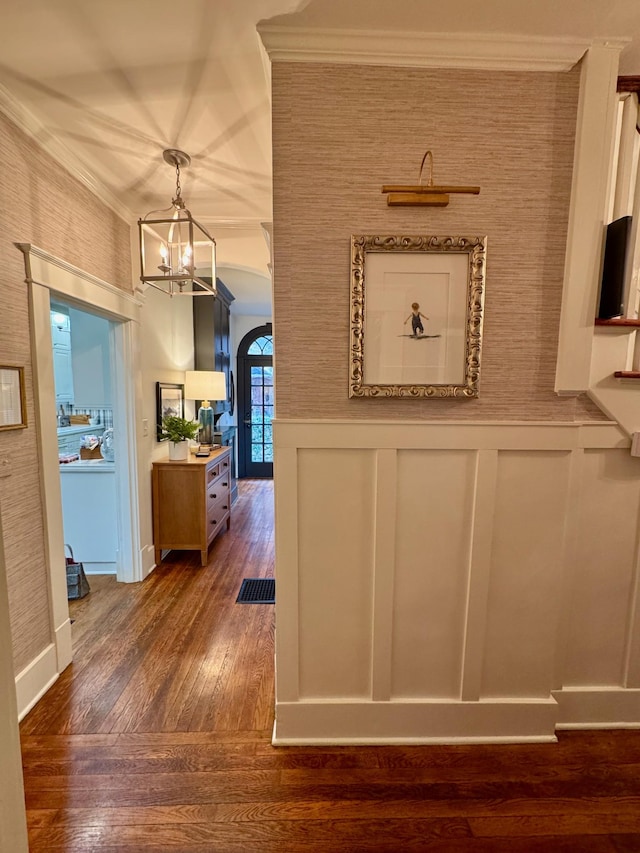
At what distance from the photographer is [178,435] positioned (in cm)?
316

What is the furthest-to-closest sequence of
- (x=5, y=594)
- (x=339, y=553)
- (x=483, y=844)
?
(x=339, y=553), (x=483, y=844), (x=5, y=594)

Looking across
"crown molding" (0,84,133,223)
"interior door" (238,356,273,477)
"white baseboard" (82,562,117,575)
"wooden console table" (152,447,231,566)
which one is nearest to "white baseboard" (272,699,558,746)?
"wooden console table" (152,447,231,566)

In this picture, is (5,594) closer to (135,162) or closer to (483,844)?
(483,844)

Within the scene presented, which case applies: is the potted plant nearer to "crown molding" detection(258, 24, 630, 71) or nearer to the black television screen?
"crown molding" detection(258, 24, 630, 71)

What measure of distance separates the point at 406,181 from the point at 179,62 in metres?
1.01

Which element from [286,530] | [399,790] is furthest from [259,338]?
[399,790]

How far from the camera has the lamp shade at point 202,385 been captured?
3.69 metres

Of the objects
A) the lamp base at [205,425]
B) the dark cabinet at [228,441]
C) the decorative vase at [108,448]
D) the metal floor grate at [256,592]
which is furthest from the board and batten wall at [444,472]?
the dark cabinet at [228,441]

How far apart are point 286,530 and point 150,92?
1942 mm

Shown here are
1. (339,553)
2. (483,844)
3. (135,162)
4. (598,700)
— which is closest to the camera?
(483,844)

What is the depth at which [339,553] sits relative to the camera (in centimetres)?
151

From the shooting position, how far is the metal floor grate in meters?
2.65

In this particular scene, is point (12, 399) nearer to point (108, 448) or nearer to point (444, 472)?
point (108, 448)

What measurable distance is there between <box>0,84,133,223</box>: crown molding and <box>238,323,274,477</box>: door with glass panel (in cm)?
367
